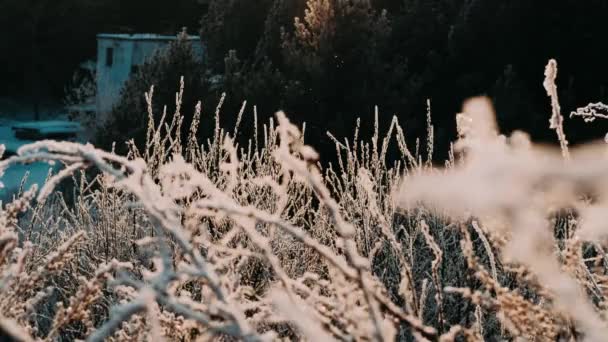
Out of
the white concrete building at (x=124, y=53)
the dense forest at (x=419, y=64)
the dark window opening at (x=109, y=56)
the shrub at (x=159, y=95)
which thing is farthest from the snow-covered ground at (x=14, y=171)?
the dense forest at (x=419, y=64)

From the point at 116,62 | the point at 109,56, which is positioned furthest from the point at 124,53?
the point at 109,56

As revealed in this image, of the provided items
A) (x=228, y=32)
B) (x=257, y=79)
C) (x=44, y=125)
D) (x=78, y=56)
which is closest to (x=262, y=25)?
(x=228, y=32)

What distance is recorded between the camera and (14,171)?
2339cm

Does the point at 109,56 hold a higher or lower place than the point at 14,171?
higher

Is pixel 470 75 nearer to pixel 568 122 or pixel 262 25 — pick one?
pixel 568 122

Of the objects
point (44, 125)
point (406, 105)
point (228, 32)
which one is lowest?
point (44, 125)

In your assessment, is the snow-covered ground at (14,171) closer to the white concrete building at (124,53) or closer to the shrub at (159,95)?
the shrub at (159,95)

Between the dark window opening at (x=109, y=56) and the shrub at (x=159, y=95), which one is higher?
the dark window opening at (x=109, y=56)

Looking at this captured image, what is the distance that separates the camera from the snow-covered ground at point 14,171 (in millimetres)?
16983

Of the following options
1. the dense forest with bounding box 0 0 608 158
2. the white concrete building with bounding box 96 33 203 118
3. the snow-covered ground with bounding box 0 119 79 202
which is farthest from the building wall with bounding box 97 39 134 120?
the dense forest with bounding box 0 0 608 158

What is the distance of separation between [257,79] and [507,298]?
1037cm

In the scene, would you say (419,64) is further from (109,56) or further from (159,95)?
(109,56)

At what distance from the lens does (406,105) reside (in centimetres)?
1177

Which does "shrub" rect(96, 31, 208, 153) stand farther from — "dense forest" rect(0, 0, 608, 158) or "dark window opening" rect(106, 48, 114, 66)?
"dark window opening" rect(106, 48, 114, 66)
